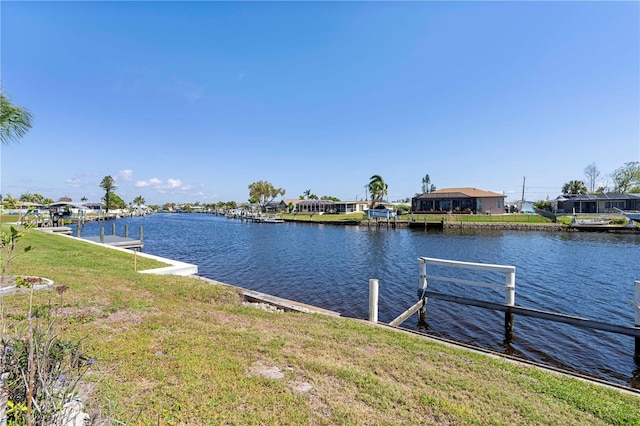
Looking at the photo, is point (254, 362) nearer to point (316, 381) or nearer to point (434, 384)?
point (316, 381)

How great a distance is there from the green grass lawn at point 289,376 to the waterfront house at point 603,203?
63.0 meters

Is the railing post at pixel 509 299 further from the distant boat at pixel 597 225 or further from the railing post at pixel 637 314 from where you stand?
the distant boat at pixel 597 225

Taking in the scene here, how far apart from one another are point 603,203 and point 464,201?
2210cm

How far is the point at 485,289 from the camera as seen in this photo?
15.2 metres

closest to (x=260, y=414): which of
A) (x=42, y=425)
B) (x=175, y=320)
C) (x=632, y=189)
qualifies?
(x=42, y=425)

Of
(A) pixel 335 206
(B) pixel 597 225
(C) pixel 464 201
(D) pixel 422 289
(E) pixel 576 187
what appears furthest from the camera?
(A) pixel 335 206

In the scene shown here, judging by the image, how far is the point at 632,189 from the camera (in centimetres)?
6775

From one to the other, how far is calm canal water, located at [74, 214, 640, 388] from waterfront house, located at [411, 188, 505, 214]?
23.7 metres

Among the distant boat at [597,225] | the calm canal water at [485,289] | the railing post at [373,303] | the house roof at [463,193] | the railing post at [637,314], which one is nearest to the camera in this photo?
the railing post at [637,314]

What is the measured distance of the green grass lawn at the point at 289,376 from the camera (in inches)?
143

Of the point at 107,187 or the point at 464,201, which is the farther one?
the point at 107,187

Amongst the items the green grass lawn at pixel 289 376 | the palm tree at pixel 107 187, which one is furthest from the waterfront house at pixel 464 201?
the palm tree at pixel 107 187

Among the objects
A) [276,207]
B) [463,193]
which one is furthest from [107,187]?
[463,193]

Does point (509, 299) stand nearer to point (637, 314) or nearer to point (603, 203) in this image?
point (637, 314)
